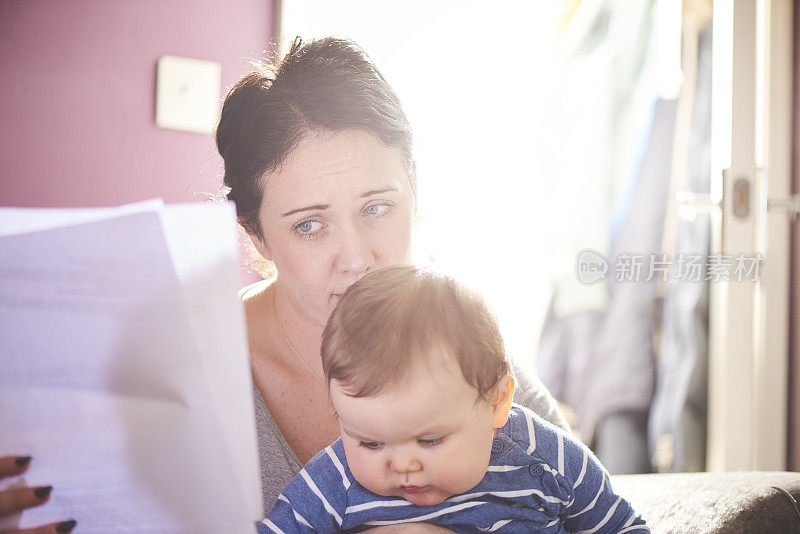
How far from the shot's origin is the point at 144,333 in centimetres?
54

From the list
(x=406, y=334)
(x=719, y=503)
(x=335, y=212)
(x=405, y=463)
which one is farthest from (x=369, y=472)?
(x=719, y=503)

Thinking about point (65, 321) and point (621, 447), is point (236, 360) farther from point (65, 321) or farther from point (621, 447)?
point (621, 447)

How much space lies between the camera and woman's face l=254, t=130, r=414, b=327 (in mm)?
1061

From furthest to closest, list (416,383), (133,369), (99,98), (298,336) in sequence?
(99,98) < (298,336) < (416,383) < (133,369)

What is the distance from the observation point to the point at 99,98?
1853mm

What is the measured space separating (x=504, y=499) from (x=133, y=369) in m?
0.49

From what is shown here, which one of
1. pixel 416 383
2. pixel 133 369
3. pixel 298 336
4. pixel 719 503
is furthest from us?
pixel 298 336

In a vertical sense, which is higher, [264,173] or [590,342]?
[264,173]

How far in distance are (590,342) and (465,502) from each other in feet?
6.67

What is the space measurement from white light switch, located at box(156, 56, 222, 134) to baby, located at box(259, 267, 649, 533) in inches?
51.6

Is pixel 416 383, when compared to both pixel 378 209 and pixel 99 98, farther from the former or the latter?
pixel 99 98

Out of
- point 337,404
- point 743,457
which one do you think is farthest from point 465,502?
point 743,457

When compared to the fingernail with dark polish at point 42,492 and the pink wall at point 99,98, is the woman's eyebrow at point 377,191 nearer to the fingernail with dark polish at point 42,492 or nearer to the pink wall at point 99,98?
the fingernail with dark polish at point 42,492

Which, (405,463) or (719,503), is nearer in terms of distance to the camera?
(405,463)
